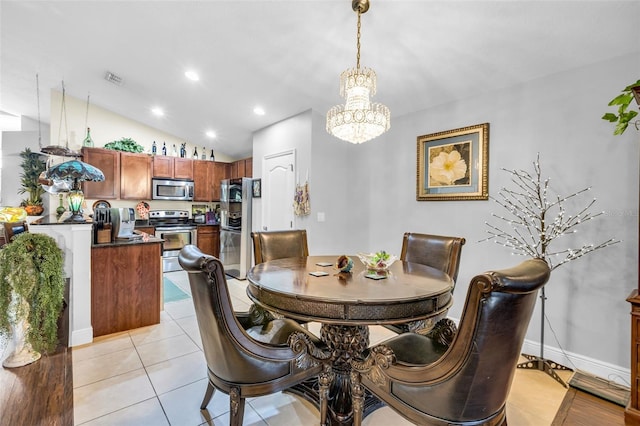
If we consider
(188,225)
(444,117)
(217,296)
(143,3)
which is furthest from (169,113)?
(217,296)

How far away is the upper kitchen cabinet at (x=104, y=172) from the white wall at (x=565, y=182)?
4.67m

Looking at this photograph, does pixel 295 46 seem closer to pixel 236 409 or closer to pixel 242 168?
pixel 236 409

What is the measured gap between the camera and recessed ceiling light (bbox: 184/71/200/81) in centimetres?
354

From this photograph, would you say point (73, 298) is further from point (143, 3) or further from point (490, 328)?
point (490, 328)

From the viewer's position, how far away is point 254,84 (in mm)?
3525

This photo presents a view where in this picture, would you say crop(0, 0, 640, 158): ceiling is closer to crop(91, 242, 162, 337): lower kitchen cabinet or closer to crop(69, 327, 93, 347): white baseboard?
crop(91, 242, 162, 337): lower kitchen cabinet

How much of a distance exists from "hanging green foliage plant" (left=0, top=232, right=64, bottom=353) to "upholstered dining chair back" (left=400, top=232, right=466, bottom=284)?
113 inches

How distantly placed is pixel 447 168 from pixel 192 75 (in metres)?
3.22

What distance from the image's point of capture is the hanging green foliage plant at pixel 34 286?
6.97ft

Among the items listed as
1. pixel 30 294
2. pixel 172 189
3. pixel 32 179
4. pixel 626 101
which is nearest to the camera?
pixel 626 101

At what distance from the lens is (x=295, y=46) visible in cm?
273

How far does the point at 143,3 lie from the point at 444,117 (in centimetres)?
308

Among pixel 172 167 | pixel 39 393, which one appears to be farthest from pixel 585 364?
pixel 172 167

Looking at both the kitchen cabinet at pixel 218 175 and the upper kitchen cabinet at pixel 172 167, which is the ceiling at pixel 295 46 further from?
the kitchen cabinet at pixel 218 175
